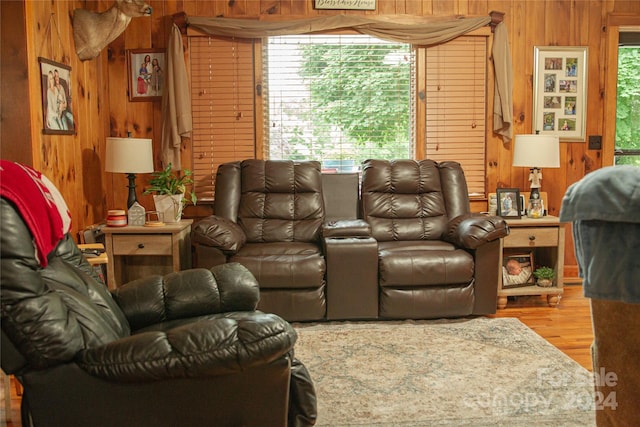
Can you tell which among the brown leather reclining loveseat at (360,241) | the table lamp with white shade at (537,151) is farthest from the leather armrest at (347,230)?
the table lamp with white shade at (537,151)

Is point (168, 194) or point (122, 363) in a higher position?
point (168, 194)

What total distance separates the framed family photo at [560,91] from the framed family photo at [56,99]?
140 inches

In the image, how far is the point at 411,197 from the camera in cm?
460

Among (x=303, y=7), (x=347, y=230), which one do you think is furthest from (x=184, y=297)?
(x=303, y=7)

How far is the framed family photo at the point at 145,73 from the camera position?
480 centimetres

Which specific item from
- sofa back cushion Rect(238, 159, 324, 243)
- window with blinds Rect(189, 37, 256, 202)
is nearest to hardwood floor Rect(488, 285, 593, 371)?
sofa back cushion Rect(238, 159, 324, 243)

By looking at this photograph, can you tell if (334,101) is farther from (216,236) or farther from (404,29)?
(216,236)

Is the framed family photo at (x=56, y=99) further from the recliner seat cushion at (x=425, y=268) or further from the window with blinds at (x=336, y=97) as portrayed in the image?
the recliner seat cushion at (x=425, y=268)

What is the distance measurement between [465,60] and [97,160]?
2982 millimetres

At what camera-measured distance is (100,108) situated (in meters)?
4.69

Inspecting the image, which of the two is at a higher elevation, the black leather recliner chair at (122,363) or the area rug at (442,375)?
the black leather recliner chair at (122,363)

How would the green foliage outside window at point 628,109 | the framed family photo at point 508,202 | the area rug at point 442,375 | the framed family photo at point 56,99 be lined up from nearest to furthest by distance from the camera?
the area rug at point 442,375, the framed family photo at point 56,99, the framed family photo at point 508,202, the green foliage outside window at point 628,109

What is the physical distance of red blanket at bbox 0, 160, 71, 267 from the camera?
1753mm

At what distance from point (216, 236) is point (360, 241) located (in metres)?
0.93
